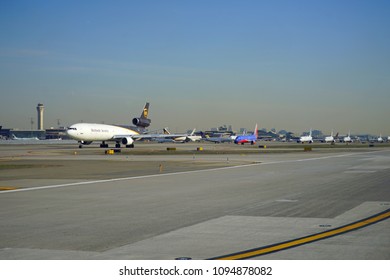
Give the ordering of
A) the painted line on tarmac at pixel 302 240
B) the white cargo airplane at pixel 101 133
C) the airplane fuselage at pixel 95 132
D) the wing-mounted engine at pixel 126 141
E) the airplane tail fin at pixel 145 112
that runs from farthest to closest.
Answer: the airplane tail fin at pixel 145 112 < the wing-mounted engine at pixel 126 141 < the white cargo airplane at pixel 101 133 < the airplane fuselage at pixel 95 132 < the painted line on tarmac at pixel 302 240

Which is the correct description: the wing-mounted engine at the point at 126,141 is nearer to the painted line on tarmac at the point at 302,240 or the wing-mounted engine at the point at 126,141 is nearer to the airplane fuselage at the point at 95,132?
the airplane fuselage at the point at 95,132

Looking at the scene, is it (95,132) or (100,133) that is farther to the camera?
(100,133)

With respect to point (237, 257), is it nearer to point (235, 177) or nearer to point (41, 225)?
point (41, 225)

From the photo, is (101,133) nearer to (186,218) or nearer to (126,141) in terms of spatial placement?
(126,141)

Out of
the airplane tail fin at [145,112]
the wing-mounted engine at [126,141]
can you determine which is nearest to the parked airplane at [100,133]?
the wing-mounted engine at [126,141]

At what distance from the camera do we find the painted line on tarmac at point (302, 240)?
988cm

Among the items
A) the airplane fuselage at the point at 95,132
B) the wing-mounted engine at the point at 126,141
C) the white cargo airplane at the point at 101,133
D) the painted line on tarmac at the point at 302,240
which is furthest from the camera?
the wing-mounted engine at the point at 126,141

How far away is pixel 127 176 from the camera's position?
30406 mm

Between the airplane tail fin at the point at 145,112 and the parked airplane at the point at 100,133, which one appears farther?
the airplane tail fin at the point at 145,112

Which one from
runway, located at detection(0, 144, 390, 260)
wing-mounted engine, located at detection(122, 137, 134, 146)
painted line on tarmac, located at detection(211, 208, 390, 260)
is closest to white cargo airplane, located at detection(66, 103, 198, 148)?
wing-mounted engine, located at detection(122, 137, 134, 146)

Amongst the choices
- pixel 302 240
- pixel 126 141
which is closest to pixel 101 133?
pixel 126 141

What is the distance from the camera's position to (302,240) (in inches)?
446
